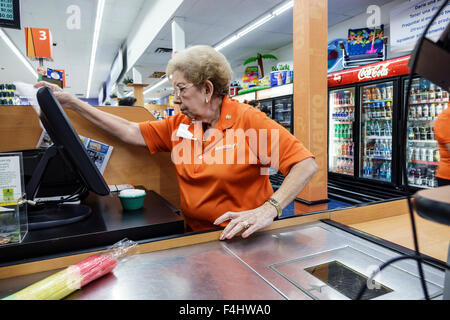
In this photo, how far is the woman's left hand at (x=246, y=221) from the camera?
104cm

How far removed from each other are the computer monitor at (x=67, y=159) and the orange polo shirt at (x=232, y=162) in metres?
0.53

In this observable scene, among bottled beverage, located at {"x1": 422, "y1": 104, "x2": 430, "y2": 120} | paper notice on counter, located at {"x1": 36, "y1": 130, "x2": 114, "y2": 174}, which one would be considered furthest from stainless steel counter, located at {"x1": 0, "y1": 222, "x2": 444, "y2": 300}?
bottled beverage, located at {"x1": 422, "y1": 104, "x2": 430, "y2": 120}

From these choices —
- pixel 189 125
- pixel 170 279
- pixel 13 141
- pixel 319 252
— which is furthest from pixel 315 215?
pixel 13 141

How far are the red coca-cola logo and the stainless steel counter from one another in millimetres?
4844

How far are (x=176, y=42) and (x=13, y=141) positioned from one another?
203 inches

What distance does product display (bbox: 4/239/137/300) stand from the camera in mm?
654

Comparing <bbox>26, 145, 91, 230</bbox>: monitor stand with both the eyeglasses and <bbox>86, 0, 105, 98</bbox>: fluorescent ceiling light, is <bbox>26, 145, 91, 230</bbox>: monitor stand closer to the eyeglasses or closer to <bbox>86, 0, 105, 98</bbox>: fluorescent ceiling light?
the eyeglasses

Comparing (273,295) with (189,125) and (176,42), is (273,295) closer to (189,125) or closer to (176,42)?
(189,125)

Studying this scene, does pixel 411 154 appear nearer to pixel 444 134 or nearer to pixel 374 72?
pixel 374 72

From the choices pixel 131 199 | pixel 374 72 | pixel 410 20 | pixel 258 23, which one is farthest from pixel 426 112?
pixel 131 199

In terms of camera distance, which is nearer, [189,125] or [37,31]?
[189,125]

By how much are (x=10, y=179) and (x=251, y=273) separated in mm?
799

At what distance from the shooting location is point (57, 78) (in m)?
1.82
